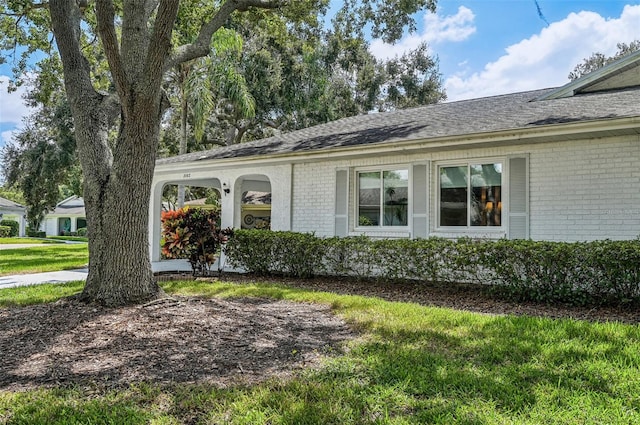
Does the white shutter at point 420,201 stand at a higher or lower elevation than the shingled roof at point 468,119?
lower

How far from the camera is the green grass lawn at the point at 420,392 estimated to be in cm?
315

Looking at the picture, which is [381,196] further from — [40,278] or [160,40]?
[40,278]

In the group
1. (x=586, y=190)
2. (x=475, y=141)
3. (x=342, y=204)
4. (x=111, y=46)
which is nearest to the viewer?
(x=111, y=46)

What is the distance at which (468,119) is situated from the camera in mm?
10227

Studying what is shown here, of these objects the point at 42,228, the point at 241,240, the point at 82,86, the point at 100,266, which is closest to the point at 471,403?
the point at 100,266

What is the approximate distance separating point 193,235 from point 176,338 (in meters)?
5.80

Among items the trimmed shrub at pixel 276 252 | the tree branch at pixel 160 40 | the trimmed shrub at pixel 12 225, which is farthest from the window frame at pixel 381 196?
the trimmed shrub at pixel 12 225

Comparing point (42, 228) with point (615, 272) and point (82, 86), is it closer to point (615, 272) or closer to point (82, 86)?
point (82, 86)

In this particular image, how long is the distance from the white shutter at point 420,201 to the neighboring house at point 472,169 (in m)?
0.02

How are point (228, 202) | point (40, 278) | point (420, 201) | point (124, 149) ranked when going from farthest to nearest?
point (228, 202), point (40, 278), point (420, 201), point (124, 149)

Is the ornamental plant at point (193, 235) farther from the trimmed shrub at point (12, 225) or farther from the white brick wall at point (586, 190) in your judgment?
the trimmed shrub at point (12, 225)

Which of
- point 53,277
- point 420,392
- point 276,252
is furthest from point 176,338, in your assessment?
point 53,277

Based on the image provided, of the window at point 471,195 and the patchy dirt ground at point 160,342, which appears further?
the window at point 471,195

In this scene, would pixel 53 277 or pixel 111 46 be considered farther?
pixel 53 277
